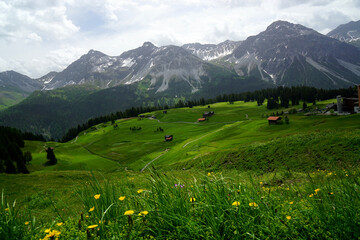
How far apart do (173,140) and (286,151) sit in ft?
266

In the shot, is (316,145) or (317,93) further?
(317,93)

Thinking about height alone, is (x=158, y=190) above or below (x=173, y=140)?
above

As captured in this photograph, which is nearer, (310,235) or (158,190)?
(310,235)

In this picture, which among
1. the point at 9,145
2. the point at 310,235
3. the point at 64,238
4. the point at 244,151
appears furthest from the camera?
the point at 9,145

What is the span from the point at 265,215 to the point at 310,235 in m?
0.63

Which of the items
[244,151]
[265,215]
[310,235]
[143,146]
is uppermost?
[265,215]

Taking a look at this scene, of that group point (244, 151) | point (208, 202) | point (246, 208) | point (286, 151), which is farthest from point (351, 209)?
point (244, 151)

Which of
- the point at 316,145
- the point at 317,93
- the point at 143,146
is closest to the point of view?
the point at 316,145

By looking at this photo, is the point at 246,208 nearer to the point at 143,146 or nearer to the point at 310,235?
the point at 310,235

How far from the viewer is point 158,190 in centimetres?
386

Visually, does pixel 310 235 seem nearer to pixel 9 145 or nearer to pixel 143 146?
pixel 9 145

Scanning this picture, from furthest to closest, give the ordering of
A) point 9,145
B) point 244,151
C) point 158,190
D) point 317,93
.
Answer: point 317,93, point 9,145, point 244,151, point 158,190

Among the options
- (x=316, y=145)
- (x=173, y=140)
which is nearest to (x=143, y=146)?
(x=173, y=140)

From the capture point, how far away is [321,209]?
3.23 metres
